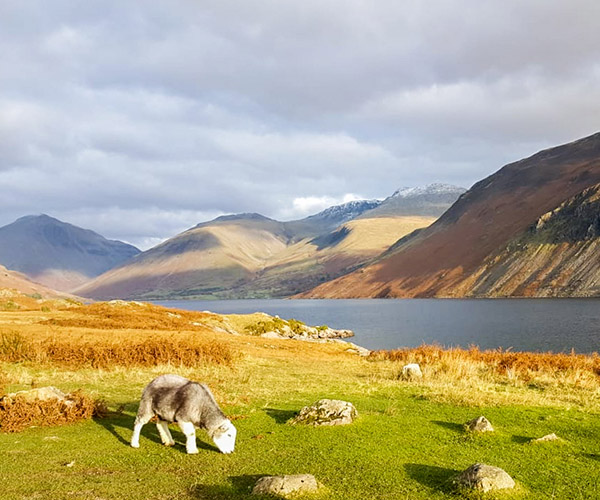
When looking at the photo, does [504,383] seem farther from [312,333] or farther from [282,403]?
[312,333]

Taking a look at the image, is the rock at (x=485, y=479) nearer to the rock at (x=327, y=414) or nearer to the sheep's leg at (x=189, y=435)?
the rock at (x=327, y=414)

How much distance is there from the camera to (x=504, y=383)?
66.5ft

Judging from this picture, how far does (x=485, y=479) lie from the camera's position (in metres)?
7.87

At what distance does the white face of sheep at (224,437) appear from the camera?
10.2 m

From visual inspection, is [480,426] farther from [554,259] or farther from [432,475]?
[554,259]

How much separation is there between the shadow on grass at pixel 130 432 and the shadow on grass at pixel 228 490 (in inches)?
84.2

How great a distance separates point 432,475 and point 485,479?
1.17 m

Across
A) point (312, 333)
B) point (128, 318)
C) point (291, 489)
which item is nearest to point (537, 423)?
point (291, 489)

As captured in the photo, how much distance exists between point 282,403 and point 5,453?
7.36 metres

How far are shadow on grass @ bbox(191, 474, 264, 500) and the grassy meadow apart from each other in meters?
0.02

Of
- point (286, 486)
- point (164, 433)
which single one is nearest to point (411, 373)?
point (164, 433)

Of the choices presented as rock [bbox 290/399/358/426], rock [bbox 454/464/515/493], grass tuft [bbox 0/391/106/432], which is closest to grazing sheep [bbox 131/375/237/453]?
rock [bbox 290/399/358/426]

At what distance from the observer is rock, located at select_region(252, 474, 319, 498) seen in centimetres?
775

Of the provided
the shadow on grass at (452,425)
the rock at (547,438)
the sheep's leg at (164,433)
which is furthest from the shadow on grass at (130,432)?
the rock at (547,438)
